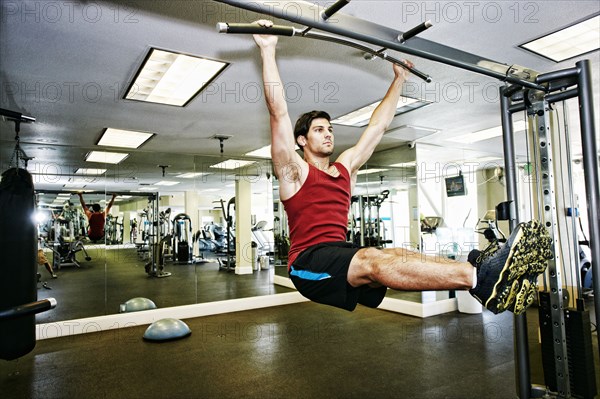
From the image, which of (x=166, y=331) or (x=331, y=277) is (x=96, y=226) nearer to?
(x=166, y=331)

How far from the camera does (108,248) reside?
202 inches

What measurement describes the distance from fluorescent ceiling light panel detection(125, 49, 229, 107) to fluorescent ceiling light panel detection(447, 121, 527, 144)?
3.62 meters

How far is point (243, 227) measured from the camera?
6734 millimetres

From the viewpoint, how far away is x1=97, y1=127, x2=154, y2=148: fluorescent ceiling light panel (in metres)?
4.64

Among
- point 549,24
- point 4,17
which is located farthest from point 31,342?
point 549,24

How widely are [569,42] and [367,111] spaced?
6.14 feet

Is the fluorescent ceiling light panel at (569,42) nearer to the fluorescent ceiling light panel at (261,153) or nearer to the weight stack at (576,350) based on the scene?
the weight stack at (576,350)

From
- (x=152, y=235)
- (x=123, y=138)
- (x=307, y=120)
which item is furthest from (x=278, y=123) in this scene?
(x=152, y=235)

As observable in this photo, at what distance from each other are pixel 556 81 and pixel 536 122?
23 cm

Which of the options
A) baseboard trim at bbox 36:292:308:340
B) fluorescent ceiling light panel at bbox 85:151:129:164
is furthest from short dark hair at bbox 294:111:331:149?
fluorescent ceiling light panel at bbox 85:151:129:164

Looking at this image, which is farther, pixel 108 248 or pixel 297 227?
pixel 108 248

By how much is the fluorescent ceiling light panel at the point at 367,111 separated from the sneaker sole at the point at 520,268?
253 cm

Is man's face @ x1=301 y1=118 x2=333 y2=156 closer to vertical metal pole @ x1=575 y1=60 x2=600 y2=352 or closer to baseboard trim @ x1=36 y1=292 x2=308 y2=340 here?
vertical metal pole @ x1=575 y1=60 x2=600 y2=352

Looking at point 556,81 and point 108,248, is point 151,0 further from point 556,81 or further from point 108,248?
point 108,248
